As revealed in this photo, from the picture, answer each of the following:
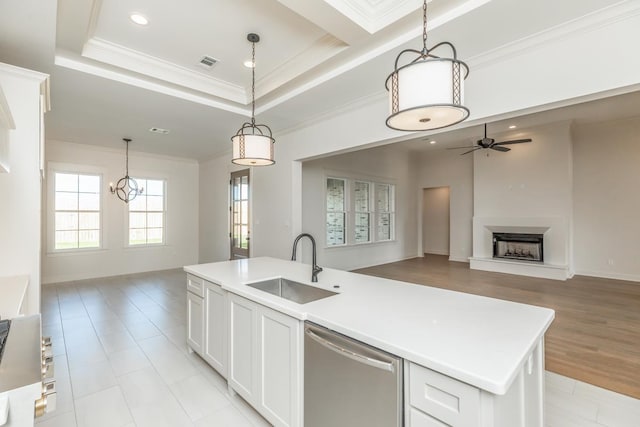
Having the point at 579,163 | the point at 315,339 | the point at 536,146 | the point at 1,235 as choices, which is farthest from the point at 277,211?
the point at 579,163

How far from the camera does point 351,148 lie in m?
4.22

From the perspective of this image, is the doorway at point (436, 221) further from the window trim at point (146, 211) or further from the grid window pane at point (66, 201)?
the grid window pane at point (66, 201)

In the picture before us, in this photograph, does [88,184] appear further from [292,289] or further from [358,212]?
[292,289]

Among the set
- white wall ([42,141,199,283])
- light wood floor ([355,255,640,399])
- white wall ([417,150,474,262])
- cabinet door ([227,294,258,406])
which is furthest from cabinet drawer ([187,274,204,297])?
white wall ([417,150,474,262])

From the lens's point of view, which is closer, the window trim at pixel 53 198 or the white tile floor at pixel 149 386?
the white tile floor at pixel 149 386

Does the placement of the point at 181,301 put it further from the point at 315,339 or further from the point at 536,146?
the point at 536,146

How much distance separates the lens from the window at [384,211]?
7.95m

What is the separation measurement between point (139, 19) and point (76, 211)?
5.50 meters

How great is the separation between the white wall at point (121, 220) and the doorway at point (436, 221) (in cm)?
717

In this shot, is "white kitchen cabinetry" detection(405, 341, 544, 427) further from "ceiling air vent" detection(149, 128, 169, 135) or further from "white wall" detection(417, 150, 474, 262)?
"white wall" detection(417, 150, 474, 262)

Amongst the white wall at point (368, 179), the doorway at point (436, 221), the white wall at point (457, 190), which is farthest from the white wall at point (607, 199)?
the white wall at point (368, 179)

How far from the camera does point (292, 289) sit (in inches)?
99.4

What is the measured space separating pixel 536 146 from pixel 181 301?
303 inches

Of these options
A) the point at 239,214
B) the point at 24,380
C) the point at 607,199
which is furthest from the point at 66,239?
the point at 607,199
